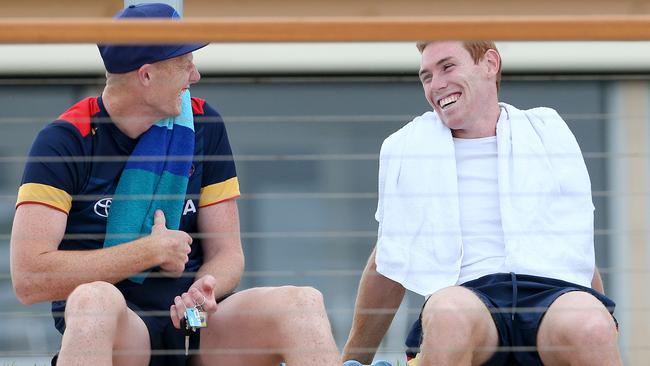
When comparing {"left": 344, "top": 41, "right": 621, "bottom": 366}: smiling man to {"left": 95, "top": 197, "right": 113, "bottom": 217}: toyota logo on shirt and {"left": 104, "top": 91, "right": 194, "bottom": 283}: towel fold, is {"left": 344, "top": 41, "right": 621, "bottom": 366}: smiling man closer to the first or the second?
{"left": 104, "top": 91, "right": 194, "bottom": 283}: towel fold

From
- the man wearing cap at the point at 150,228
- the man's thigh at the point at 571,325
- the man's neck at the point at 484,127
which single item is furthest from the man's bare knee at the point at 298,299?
the man's neck at the point at 484,127

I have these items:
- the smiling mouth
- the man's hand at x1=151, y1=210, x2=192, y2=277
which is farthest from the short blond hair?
the man's hand at x1=151, y1=210, x2=192, y2=277

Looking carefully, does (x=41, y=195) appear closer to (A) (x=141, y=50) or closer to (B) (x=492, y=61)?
(A) (x=141, y=50)

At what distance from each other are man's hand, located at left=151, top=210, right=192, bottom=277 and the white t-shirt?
653 millimetres

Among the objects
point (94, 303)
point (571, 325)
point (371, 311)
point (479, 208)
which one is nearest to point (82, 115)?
point (94, 303)

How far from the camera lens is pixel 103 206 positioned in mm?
3230

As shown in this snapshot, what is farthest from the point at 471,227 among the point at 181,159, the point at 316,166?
the point at 316,166

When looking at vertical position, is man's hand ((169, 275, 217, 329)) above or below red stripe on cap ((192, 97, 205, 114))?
below

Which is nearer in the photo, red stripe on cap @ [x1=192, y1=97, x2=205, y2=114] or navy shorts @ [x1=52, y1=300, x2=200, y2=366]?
navy shorts @ [x1=52, y1=300, x2=200, y2=366]

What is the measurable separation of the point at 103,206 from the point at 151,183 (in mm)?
123

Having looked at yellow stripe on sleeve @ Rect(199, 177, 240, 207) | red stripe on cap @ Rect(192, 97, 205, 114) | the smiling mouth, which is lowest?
yellow stripe on sleeve @ Rect(199, 177, 240, 207)

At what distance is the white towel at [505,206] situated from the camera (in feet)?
10.9

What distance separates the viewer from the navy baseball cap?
323cm

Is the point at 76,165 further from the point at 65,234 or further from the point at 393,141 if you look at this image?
the point at 393,141
